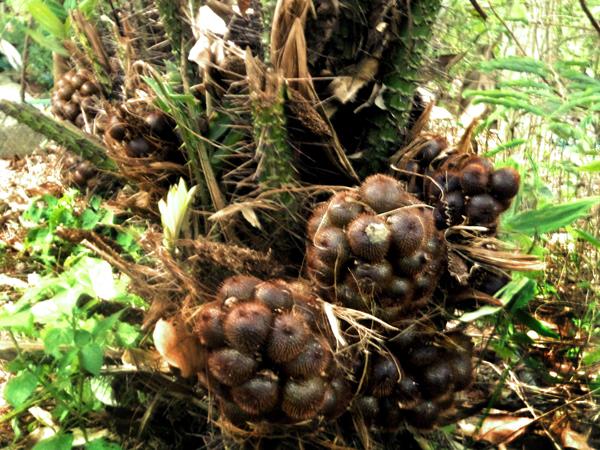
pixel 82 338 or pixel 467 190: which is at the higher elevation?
pixel 467 190

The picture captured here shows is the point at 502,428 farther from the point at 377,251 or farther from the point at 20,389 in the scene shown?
the point at 20,389

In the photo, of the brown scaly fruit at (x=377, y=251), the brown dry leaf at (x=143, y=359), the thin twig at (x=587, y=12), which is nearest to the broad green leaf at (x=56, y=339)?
the brown dry leaf at (x=143, y=359)

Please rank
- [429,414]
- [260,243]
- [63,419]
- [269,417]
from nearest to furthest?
[269,417]
[429,414]
[260,243]
[63,419]

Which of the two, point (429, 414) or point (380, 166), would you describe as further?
point (380, 166)

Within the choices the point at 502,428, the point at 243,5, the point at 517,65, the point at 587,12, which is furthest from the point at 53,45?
the point at 502,428

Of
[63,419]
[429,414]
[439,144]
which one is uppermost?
[439,144]

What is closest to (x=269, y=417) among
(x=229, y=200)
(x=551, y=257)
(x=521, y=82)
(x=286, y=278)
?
(x=286, y=278)

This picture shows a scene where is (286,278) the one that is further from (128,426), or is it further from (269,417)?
(128,426)
